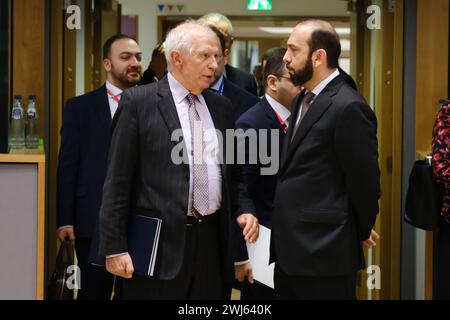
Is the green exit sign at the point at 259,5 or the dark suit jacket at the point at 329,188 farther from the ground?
the green exit sign at the point at 259,5

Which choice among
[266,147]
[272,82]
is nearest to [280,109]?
[272,82]

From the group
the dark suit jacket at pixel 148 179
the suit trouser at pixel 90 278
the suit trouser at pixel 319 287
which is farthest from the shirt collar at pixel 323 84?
the suit trouser at pixel 90 278

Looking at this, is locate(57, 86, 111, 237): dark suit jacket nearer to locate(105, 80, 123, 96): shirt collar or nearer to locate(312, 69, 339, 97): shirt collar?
locate(105, 80, 123, 96): shirt collar

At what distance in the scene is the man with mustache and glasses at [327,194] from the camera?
3096mm

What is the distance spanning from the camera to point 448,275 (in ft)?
12.9

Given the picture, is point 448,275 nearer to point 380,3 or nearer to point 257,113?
point 257,113

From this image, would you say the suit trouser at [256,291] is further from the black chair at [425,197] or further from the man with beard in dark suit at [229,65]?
the man with beard in dark suit at [229,65]

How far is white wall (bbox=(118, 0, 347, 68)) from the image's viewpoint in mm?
8180

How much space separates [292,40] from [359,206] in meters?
0.74

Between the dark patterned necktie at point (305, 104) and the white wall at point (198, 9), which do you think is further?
the white wall at point (198, 9)

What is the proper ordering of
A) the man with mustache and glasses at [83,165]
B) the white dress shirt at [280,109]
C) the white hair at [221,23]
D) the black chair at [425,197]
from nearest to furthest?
the white dress shirt at [280,109] → the black chair at [425,197] → the man with mustache and glasses at [83,165] → the white hair at [221,23]

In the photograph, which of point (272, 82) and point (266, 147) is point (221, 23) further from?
point (266, 147)

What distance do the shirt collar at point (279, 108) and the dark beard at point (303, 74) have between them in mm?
395
